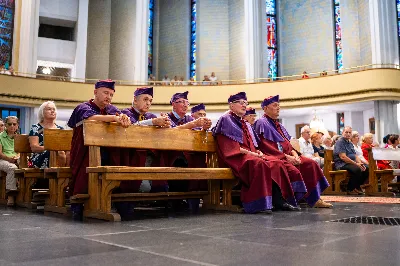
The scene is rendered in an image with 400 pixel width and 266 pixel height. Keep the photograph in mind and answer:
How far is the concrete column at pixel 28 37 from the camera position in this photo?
665 inches

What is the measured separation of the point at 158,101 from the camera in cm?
1709

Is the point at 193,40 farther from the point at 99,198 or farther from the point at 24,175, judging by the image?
the point at 99,198

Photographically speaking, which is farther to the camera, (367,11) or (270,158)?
(367,11)

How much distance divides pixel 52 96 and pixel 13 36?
3.46m

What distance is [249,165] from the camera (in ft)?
13.7

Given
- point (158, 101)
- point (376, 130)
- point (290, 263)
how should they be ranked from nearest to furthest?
point (290, 263)
point (376, 130)
point (158, 101)

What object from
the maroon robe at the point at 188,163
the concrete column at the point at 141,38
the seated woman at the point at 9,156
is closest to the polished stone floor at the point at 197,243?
the maroon robe at the point at 188,163

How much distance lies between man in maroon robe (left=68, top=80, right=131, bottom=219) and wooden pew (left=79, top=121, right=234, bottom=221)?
129 mm

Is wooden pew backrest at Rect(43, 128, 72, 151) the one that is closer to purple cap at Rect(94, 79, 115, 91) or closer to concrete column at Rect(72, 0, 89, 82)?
purple cap at Rect(94, 79, 115, 91)

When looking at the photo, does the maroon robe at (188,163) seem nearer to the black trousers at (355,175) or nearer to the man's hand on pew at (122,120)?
the man's hand on pew at (122,120)

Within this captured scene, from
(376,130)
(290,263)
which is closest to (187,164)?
(290,263)

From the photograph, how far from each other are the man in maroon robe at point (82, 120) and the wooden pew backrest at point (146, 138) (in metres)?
0.10

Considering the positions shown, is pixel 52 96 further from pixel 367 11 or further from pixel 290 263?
pixel 290 263

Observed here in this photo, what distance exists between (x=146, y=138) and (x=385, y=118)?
13.4m
